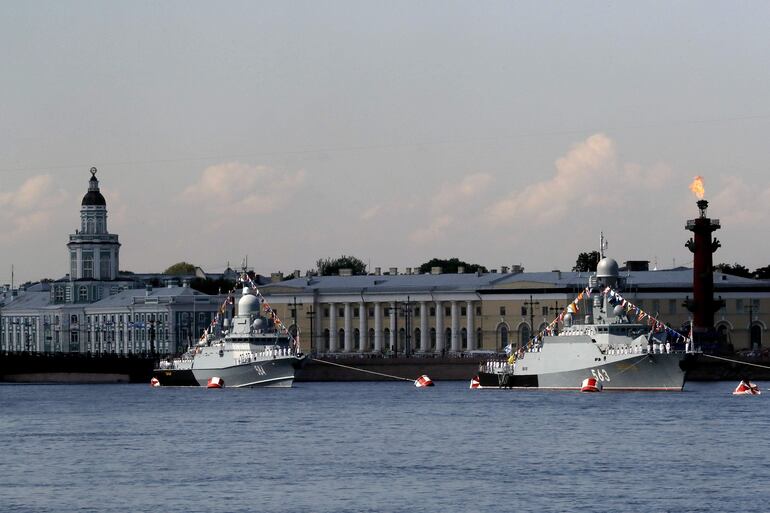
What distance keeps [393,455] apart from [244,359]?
5584 centimetres

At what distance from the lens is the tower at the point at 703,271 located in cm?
13888

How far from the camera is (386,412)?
90.9 meters

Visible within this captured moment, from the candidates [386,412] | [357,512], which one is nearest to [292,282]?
[386,412]

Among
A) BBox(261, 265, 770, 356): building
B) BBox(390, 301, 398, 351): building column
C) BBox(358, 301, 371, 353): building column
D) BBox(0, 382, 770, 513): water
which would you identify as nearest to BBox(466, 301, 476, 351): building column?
BBox(261, 265, 770, 356): building

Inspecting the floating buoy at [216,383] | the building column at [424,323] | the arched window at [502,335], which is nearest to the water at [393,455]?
the floating buoy at [216,383]

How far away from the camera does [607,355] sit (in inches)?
4208

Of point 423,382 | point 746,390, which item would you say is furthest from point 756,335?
point 746,390

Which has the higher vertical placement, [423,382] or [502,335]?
[502,335]

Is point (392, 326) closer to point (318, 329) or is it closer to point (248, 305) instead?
point (318, 329)

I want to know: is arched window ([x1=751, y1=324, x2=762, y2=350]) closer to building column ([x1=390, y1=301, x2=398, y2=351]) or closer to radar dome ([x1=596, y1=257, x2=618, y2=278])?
building column ([x1=390, y1=301, x2=398, y2=351])

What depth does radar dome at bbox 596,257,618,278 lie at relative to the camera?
Result: 111562 mm

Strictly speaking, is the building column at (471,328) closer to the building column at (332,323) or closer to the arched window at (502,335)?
the arched window at (502,335)

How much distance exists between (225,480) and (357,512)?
8.17m

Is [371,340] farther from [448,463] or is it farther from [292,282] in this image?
[448,463]
